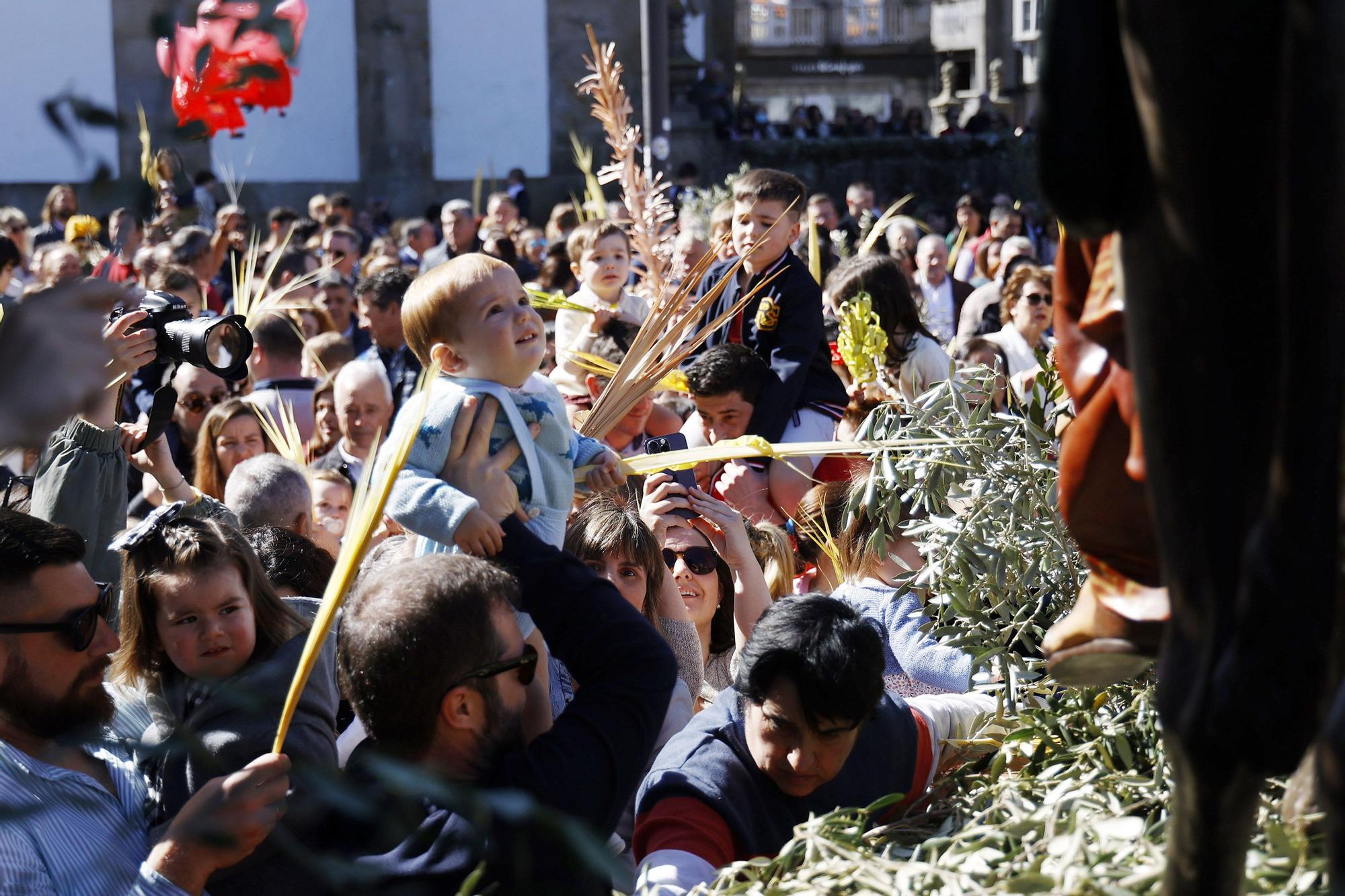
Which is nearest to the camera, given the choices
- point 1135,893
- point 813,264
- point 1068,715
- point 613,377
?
point 1135,893

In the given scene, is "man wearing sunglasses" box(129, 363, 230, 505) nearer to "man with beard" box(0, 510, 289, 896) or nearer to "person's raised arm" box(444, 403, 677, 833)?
"man with beard" box(0, 510, 289, 896)

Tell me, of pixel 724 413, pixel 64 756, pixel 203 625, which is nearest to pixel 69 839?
pixel 64 756

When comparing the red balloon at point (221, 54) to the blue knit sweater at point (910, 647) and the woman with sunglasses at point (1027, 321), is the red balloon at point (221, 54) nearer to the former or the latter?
the blue knit sweater at point (910, 647)

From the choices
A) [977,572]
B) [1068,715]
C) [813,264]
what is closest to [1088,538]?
[1068,715]

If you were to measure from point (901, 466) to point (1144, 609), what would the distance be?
1.20 metres

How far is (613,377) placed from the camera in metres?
3.22

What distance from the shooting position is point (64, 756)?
2396 mm

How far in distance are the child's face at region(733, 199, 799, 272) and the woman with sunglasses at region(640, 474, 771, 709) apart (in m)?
1.42

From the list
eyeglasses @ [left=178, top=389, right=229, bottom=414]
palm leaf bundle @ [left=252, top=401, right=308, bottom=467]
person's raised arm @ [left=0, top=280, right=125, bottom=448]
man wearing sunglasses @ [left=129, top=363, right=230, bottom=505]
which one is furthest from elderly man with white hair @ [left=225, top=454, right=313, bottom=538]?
person's raised arm @ [left=0, top=280, right=125, bottom=448]

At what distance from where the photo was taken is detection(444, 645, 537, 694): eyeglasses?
2.08 metres

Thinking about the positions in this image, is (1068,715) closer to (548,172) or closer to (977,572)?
(977,572)

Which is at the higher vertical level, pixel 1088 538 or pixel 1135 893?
pixel 1088 538

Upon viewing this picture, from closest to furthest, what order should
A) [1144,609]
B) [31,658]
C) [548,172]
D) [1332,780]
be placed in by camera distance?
[1332,780], [1144,609], [31,658], [548,172]

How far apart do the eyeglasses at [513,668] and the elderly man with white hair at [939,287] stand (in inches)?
243
